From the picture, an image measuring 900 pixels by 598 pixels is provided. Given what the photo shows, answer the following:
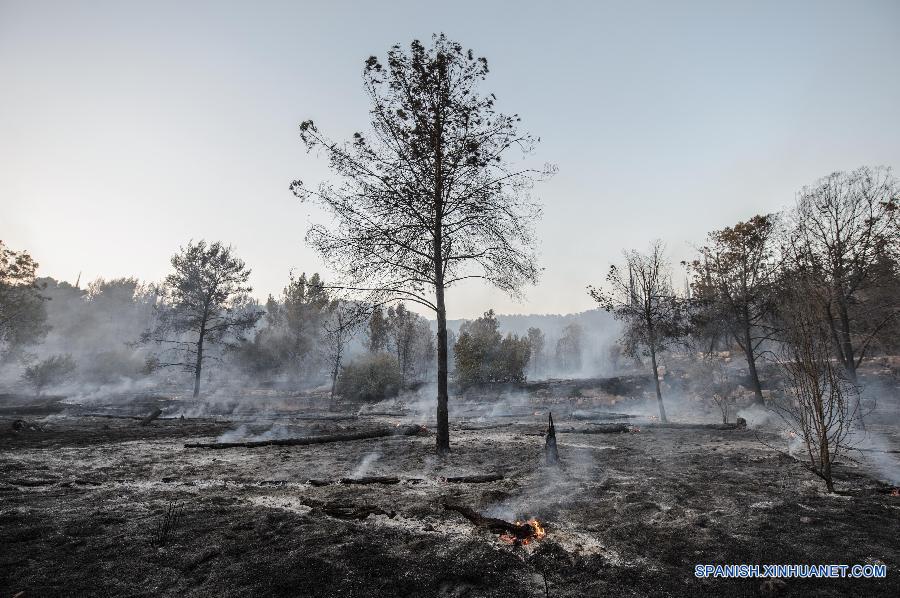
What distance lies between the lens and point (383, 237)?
10383mm

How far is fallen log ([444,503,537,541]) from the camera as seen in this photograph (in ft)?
13.8

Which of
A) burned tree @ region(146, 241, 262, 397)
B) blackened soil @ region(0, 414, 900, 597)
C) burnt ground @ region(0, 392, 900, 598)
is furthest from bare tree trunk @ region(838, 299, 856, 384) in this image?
burned tree @ region(146, 241, 262, 397)

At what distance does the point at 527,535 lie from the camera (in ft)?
13.8

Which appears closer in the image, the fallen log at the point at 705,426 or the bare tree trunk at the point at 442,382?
the bare tree trunk at the point at 442,382

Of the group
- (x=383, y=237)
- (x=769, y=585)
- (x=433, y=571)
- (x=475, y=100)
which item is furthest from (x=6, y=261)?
(x=769, y=585)

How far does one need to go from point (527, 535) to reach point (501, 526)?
34 cm

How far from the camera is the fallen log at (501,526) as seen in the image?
4217 millimetres

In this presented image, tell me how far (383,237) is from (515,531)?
806cm

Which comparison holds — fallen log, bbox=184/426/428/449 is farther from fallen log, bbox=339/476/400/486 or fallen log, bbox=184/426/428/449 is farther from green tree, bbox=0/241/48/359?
green tree, bbox=0/241/48/359

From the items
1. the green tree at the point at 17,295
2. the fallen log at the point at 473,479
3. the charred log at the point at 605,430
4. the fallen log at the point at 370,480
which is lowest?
the charred log at the point at 605,430

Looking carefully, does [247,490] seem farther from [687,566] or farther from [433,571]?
[687,566]

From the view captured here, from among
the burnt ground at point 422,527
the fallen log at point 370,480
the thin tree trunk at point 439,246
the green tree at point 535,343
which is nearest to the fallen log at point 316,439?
the burnt ground at point 422,527

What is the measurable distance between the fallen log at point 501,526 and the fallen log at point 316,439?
8103 millimetres

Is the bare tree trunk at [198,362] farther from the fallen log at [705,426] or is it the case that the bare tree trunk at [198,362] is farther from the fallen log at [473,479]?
the fallen log at [705,426]
